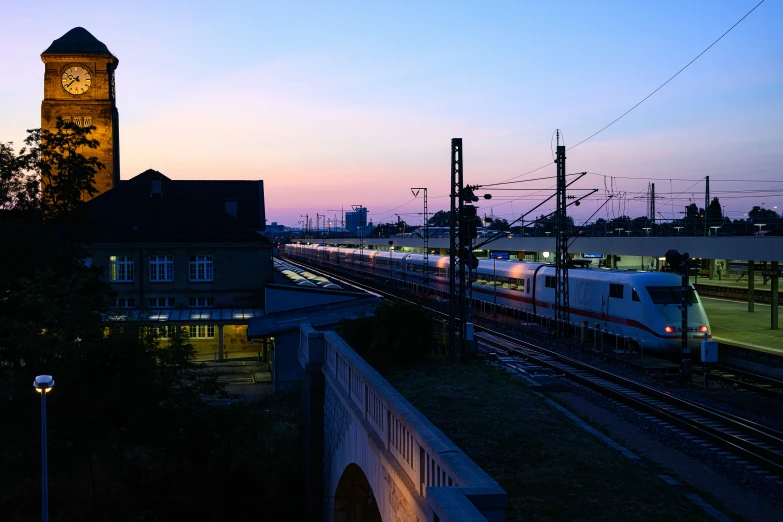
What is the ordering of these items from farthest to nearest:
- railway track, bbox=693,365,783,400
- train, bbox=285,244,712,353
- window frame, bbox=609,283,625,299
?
window frame, bbox=609,283,625,299 → train, bbox=285,244,712,353 → railway track, bbox=693,365,783,400

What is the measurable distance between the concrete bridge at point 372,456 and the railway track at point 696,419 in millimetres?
7025

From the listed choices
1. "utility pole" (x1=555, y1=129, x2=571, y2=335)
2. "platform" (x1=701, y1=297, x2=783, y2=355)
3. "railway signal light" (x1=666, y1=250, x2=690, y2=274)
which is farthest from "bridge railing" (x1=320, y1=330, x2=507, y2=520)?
"utility pole" (x1=555, y1=129, x2=571, y2=335)

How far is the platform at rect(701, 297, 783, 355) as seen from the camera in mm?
27875

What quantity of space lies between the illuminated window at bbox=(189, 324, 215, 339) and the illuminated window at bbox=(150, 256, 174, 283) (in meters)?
3.08

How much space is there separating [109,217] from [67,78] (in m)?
32.3

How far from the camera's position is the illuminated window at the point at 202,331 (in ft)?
120

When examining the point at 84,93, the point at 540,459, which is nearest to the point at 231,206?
the point at 84,93

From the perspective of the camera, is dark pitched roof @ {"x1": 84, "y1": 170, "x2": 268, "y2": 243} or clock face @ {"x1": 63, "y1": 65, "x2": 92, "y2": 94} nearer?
dark pitched roof @ {"x1": 84, "y1": 170, "x2": 268, "y2": 243}

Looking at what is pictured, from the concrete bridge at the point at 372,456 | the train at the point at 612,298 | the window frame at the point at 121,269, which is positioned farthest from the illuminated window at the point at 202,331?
the concrete bridge at the point at 372,456

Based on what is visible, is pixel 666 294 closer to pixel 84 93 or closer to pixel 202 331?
pixel 202 331

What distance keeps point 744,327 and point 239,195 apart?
3382 centimetres

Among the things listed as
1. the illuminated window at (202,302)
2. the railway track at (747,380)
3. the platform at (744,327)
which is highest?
the illuminated window at (202,302)

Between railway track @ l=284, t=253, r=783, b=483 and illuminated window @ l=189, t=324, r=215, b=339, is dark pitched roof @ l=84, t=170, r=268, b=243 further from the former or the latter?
railway track @ l=284, t=253, r=783, b=483

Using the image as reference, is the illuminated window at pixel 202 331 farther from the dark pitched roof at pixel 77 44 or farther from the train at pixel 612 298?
the dark pitched roof at pixel 77 44
